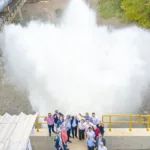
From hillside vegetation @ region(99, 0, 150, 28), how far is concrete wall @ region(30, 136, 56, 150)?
19.5 meters

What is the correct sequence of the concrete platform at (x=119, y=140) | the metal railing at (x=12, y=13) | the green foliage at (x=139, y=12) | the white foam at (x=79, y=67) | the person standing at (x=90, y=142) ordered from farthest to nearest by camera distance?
1. the metal railing at (x=12, y=13)
2. the green foliage at (x=139, y=12)
3. the white foam at (x=79, y=67)
4. the concrete platform at (x=119, y=140)
5. the person standing at (x=90, y=142)

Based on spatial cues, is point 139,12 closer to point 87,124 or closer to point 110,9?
point 110,9

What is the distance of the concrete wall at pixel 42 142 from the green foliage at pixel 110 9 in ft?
74.9

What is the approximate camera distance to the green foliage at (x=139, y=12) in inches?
1168

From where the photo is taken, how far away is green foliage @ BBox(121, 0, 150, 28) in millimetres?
29656

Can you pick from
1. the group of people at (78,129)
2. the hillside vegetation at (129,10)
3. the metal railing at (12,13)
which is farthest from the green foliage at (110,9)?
the group of people at (78,129)

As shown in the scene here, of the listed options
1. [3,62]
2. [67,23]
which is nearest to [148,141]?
[3,62]

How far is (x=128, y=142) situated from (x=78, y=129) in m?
2.26

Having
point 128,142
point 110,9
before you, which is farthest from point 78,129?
point 110,9

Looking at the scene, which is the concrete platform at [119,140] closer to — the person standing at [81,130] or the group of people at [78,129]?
the person standing at [81,130]

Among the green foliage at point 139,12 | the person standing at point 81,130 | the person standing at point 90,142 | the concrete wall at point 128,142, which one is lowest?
the concrete wall at point 128,142

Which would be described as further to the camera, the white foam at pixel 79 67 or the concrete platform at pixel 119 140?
the white foam at pixel 79 67

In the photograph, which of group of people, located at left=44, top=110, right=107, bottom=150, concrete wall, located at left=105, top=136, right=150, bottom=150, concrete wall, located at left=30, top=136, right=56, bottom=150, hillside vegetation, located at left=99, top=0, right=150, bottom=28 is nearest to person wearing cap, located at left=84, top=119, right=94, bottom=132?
group of people, located at left=44, top=110, right=107, bottom=150

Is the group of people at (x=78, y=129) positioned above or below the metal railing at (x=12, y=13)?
below
